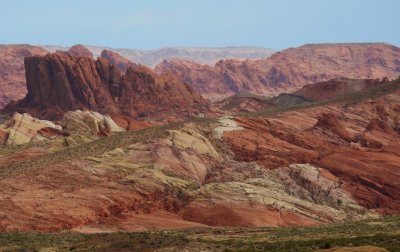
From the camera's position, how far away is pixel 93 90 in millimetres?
173250

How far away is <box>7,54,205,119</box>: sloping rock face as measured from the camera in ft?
551

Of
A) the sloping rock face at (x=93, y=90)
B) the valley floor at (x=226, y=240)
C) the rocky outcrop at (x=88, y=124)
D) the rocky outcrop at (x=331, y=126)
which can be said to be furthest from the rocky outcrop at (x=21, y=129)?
the valley floor at (x=226, y=240)

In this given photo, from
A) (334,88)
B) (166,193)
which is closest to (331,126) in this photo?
(166,193)

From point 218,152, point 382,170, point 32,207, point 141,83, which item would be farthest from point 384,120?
point 141,83

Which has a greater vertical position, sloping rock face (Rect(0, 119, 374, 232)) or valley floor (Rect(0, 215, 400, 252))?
valley floor (Rect(0, 215, 400, 252))

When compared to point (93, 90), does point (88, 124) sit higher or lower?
higher

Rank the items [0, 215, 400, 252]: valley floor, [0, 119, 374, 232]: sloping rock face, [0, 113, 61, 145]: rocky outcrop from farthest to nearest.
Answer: [0, 113, 61, 145]: rocky outcrop, [0, 119, 374, 232]: sloping rock face, [0, 215, 400, 252]: valley floor

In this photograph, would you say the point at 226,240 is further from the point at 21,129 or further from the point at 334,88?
the point at 334,88

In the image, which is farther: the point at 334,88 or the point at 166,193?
the point at 334,88

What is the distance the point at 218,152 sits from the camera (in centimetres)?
7775

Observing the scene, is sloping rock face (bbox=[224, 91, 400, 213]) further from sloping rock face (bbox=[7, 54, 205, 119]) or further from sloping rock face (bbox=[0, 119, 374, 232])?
sloping rock face (bbox=[7, 54, 205, 119])

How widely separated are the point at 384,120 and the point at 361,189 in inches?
1104

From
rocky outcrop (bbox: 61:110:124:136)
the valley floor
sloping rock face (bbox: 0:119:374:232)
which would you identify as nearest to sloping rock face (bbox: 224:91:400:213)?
sloping rock face (bbox: 0:119:374:232)

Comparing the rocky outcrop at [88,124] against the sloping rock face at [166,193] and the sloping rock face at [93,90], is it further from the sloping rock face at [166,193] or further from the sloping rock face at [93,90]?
the sloping rock face at [93,90]
